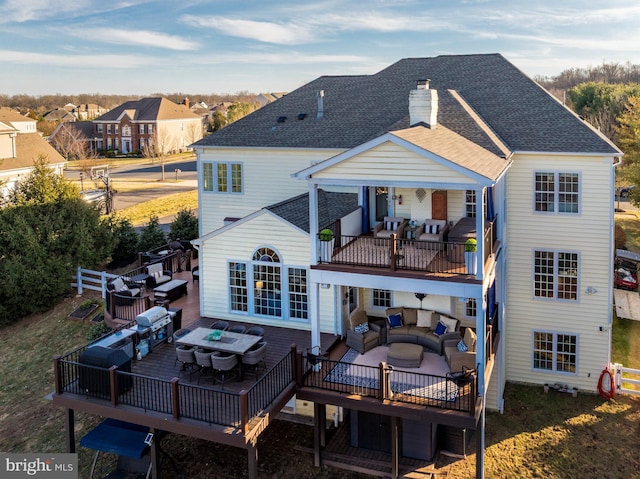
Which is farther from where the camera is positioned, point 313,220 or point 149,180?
point 149,180

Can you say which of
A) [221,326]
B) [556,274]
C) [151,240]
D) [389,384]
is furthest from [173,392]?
[151,240]

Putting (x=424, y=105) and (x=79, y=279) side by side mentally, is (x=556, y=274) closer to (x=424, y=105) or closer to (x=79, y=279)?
(x=424, y=105)

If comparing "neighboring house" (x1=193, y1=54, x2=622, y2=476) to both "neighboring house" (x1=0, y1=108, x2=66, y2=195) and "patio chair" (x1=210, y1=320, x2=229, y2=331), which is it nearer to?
"patio chair" (x1=210, y1=320, x2=229, y2=331)

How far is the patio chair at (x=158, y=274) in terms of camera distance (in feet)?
74.6

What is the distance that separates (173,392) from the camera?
13445 millimetres

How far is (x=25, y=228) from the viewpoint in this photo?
27.9m

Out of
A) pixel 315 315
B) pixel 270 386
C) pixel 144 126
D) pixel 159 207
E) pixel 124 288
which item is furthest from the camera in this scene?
pixel 144 126

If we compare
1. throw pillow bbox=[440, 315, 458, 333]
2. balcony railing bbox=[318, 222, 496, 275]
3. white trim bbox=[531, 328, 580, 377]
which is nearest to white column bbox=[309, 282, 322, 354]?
balcony railing bbox=[318, 222, 496, 275]

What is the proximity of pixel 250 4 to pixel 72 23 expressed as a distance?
2336 cm

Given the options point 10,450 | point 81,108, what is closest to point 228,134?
point 10,450

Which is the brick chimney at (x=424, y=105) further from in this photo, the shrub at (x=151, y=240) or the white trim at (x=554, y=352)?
the shrub at (x=151, y=240)

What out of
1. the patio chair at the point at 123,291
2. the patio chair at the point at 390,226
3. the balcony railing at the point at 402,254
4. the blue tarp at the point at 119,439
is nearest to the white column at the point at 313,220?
the balcony railing at the point at 402,254

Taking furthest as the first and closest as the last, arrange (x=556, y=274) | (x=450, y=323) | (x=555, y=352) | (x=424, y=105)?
1. (x=555, y=352)
2. (x=556, y=274)
3. (x=424, y=105)
4. (x=450, y=323)

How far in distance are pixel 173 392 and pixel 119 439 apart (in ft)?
8.23
